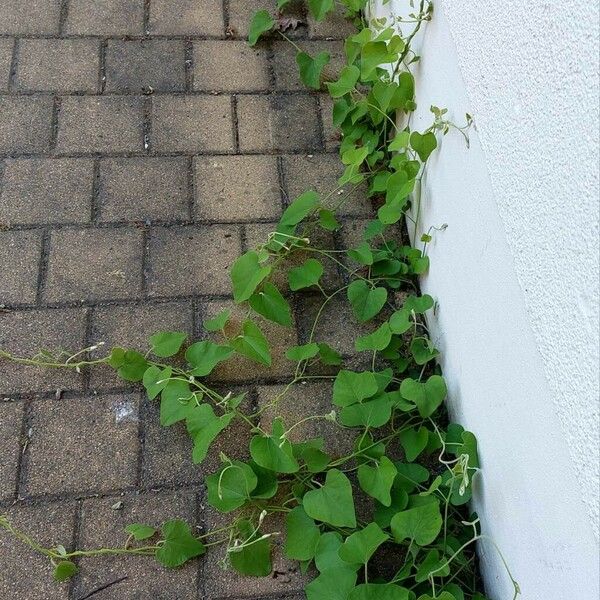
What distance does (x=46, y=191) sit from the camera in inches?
82.6

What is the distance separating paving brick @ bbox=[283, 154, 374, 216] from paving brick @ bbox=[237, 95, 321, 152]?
0.06 metres

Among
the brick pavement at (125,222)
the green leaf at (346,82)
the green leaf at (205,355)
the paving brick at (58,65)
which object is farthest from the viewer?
the paving brick at (58,65)

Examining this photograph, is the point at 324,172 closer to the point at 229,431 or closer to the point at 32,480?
the point at 229,431

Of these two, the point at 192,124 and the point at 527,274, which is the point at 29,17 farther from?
the point at 527,274

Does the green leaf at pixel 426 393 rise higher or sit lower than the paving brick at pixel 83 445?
higher

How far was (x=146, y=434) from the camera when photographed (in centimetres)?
174

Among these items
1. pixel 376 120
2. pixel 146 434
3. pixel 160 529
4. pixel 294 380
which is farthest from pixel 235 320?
pixel 376 120

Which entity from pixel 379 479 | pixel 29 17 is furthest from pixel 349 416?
pixel 29 17

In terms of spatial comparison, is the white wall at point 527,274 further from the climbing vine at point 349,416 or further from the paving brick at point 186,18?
the paving brick at point 186,18

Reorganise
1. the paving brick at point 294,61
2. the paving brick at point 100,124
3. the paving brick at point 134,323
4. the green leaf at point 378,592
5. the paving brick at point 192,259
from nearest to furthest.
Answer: the green leaf at point 378,592
the paving brick at point 134,323
the paving brick at point 192,259
the paving brick at point 100,124
the paving brick at point 294,61

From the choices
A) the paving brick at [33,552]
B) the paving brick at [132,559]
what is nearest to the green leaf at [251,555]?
the paving brick at [132,559]

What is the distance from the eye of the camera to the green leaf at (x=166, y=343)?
1784mm

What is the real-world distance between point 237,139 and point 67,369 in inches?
35.7

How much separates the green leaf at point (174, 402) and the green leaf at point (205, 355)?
51 mm
